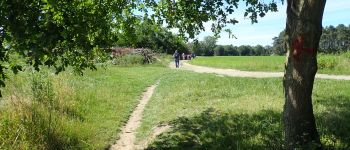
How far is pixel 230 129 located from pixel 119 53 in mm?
38963

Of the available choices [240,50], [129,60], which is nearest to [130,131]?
[129,60]

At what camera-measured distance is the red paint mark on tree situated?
810 centimetres

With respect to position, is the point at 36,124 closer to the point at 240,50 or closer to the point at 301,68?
the point at 301,68

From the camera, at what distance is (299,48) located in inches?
321

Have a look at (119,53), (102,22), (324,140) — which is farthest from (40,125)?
(119,53)

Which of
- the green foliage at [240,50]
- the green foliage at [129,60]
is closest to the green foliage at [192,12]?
the green foliage at [129,60]

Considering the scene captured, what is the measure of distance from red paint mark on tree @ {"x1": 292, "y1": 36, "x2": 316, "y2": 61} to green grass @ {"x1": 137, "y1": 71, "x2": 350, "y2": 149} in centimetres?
205

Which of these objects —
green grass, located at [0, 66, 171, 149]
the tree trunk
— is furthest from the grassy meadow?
the tree trunk

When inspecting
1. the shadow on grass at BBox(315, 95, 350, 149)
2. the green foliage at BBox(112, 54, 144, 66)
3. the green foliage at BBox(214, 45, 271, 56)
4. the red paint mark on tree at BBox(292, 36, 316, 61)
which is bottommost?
the green foliage at BBox(214, 45, 271, 56)

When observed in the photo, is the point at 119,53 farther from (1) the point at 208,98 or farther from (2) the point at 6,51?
(2) the point at 6,51

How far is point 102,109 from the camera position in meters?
15.1

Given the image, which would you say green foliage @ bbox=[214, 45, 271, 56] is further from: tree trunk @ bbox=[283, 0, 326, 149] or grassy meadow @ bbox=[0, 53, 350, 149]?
tree trunk @ bbox=[283, 0, 326, 149]

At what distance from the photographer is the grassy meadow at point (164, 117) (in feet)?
32.2

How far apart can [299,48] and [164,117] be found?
6.68 m
